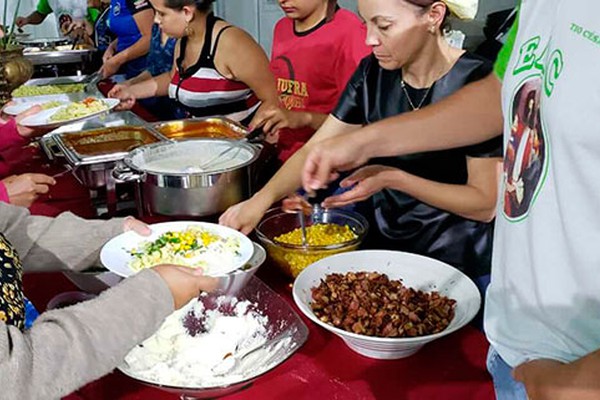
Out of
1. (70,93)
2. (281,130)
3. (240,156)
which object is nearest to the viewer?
(240,156)

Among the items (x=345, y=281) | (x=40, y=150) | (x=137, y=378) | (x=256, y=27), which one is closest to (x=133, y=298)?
(x=137, y=378)

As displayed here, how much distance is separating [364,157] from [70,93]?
222 centimetres

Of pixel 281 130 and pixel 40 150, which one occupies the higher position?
pixel 281 130

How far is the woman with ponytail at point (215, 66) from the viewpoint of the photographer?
2.26m

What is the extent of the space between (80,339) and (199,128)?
1.41 meters

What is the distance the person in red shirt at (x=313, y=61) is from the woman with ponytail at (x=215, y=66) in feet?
0.59

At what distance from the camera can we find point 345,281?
1.10 metres

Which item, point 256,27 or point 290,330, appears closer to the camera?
point 290,330

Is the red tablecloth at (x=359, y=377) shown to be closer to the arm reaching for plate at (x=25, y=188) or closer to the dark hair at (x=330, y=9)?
the arm reaching for plate at (x=25, y=188)

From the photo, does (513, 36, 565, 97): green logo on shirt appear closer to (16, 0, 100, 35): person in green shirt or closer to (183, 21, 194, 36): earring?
(183, 21, 194, 36): earring

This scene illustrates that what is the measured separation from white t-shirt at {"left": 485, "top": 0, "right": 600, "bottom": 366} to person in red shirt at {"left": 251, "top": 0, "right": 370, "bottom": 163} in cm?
111

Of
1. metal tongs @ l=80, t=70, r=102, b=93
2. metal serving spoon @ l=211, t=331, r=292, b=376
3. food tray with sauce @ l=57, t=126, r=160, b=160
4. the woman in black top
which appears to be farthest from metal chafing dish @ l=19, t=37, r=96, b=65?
metal serving spoon @ l=211, t=331, r=292, b=376

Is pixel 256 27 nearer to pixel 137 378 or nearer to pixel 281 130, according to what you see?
pixel 281 130

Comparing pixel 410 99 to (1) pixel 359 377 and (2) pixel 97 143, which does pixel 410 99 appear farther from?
(2) pixel 97 143
